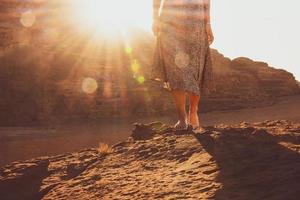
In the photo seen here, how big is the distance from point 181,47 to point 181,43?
36 mm

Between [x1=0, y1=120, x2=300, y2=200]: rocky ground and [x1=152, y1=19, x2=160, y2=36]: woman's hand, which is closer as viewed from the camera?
[x1=0, y1=120, x2=300, y2=200]: rocky ground

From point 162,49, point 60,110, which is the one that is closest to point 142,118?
point 60,110

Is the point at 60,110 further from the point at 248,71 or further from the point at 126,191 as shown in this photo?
the point at 126,191

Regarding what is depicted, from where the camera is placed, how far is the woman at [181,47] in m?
4.18

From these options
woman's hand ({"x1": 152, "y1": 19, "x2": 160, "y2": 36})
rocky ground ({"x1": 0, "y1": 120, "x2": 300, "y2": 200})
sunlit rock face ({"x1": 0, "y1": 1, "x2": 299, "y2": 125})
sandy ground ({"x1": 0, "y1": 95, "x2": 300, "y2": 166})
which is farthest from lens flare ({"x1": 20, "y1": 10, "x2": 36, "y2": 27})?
rocky ground ({"x1": 0, "y1": 120, "x2": 300, "y2": 200})

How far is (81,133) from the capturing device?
17.2 metres

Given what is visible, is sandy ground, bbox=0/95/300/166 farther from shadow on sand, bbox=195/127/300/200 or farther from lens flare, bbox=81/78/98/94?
shadow on sand, bbox=195/127/300/200

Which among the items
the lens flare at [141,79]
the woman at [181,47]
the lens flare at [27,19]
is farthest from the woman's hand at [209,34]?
the lens flare at [27,19]

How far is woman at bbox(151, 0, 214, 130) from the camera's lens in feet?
13.7

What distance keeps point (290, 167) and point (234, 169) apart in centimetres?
32

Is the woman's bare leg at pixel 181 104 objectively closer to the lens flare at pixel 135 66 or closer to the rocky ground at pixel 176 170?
the rocky ground at pixel 176 170

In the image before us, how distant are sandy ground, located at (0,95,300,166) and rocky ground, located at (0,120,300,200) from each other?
7754 millimetres

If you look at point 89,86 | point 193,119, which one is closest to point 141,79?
point 89,86

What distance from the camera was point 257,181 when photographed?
2.39m
